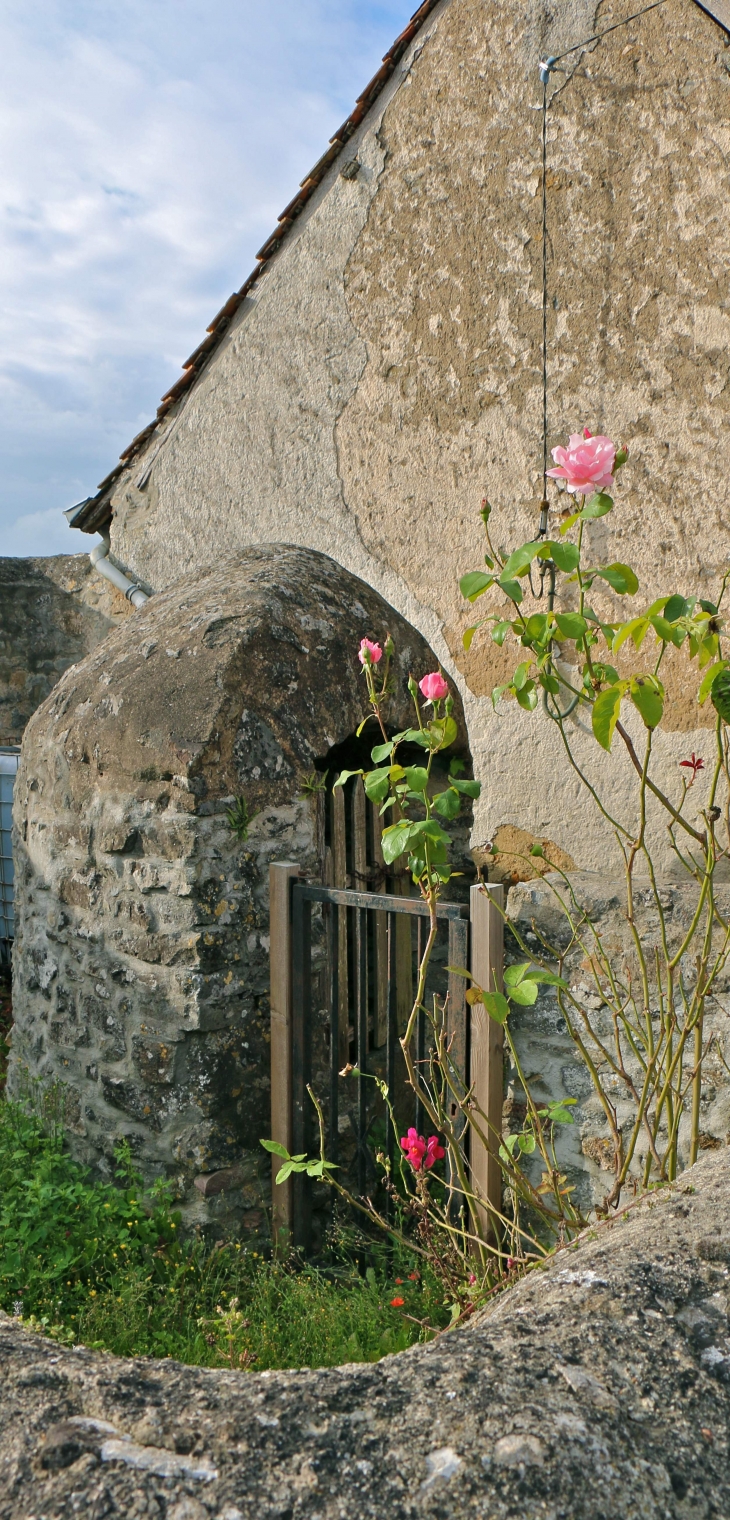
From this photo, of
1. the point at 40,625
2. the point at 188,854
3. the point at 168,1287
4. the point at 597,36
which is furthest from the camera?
the point at 40,625

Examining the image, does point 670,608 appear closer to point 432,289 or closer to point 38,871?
point 38,871

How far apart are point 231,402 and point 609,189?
2585 millimetres

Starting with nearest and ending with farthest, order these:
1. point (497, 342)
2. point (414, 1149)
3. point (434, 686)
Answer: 1. point (434, 686)
2. point (414, 1149)
3. point (497, 342)

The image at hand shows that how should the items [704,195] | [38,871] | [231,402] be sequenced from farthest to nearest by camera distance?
1. [231,402]
2. [704,195]
3. [38,871]

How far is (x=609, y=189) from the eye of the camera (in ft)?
17.9

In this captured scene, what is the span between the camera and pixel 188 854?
11.0 ft

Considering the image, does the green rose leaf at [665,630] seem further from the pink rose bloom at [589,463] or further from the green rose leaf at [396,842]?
the green rose leaf at [396,842]

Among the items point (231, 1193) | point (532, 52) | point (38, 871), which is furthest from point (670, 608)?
point (532, 52)

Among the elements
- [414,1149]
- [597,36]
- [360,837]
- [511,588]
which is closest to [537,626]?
[511,588]

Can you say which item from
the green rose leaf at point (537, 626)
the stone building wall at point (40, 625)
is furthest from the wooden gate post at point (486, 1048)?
the stone building wall at point (40, 625)

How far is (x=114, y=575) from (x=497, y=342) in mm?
3066

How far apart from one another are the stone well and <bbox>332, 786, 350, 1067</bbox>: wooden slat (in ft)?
0.26

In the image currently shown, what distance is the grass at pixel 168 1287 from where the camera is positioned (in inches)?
110

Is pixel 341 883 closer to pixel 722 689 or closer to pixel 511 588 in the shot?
pixel 511 588
